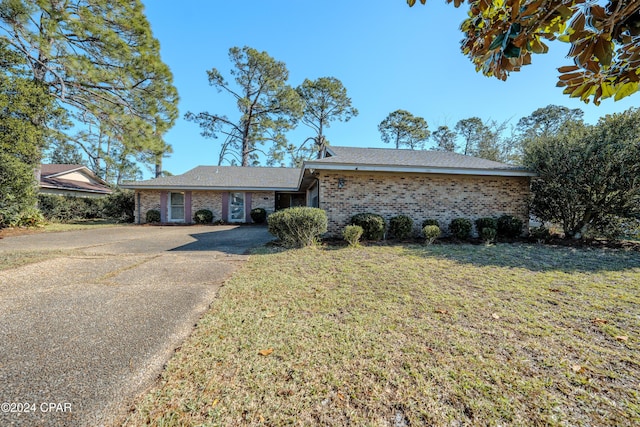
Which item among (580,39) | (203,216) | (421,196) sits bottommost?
(203,216)

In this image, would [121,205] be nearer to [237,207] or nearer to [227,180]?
[227,180]

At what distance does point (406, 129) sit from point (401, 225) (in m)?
24.6

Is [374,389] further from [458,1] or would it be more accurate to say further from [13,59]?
[13,59]

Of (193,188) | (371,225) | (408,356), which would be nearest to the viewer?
(408,356)


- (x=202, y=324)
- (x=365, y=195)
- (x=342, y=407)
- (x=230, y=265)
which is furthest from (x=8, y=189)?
(x=342, y=407)

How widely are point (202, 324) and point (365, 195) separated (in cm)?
698

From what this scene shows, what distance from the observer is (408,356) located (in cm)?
215

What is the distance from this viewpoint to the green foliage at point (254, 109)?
22.8 m

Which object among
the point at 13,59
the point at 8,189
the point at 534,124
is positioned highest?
the point at 534,124

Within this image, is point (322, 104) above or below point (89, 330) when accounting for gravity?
above

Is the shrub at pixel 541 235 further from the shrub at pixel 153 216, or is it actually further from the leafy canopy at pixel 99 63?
the shrub at pixel 153 216

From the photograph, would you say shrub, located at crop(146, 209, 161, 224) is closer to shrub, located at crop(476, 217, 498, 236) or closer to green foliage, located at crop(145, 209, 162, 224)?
green foliage, located at crop(145, 209, 162, 224)

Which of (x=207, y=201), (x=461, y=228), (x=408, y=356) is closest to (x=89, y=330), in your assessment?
(x=408, y=356)

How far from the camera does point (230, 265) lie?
5.33 metres
